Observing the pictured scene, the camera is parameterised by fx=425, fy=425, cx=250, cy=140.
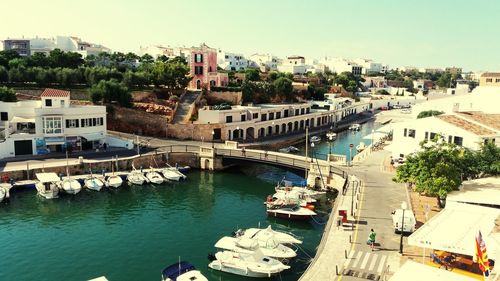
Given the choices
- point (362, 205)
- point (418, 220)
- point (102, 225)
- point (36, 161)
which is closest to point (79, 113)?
point (36, 161)

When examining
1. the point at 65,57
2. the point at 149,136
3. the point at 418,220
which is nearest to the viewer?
the point at 418,220

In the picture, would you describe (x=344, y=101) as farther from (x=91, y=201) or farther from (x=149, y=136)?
(x=91, y=201)

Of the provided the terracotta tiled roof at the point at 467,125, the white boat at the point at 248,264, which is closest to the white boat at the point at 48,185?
the white boat at the point at 248,264

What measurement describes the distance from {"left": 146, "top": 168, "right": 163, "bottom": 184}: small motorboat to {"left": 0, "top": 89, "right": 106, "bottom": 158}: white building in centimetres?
1289

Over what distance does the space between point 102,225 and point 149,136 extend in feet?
109

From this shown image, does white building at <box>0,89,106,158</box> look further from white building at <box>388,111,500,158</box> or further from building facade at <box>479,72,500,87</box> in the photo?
building facade at <box>479,72,500,87</box>

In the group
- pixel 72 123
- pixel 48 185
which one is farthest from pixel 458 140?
pixel 72 123

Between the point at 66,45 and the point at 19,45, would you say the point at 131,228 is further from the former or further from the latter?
the point at 66,45

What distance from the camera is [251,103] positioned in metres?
90.2

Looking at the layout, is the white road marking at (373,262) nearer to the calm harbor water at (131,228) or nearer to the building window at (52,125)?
the calm harbor water at (131,228)

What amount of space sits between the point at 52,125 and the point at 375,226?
151 ft

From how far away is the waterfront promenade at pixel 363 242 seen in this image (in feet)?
90.1

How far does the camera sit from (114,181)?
174 ft

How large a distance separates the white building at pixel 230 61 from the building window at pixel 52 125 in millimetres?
110919
